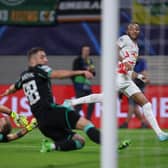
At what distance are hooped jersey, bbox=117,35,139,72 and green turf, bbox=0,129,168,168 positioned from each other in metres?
1.21

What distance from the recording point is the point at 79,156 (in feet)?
34.6

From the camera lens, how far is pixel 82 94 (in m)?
16.3

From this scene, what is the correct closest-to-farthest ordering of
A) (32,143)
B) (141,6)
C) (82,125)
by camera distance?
(82,125), (32,143), (141,6)

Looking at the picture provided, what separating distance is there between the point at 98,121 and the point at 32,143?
4139 millimetres

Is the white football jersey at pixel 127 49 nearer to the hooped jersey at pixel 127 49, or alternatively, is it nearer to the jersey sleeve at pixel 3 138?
the hooped jersey at pixel 127 49

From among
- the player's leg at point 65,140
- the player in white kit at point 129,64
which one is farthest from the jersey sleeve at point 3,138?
the player's leg at point 65,140

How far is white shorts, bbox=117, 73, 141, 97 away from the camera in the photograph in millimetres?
11734

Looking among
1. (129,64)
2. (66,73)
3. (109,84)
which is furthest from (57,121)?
(109,84)

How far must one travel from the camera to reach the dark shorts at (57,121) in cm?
969

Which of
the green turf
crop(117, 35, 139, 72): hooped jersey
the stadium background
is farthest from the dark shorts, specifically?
the stadium background

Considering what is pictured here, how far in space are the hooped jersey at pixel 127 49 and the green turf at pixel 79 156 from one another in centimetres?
121

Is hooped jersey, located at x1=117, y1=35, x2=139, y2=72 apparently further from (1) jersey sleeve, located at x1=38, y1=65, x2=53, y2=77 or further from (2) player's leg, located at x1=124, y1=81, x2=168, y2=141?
(1) jersey sleeve, located at x1=38, y1=65, x2=53, y2=77

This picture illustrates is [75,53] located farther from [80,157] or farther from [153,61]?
[80,157]

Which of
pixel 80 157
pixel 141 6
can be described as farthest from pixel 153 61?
pixel 80 157
